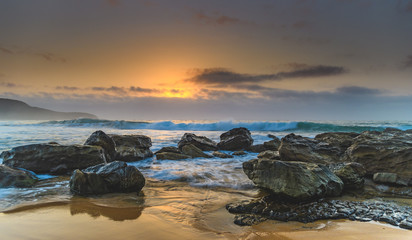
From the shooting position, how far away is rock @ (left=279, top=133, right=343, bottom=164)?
254 inches

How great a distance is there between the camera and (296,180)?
3.77m

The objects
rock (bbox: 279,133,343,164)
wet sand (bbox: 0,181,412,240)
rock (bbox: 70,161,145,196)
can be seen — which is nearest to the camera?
wet sand (bbox: 0,181,412,240)

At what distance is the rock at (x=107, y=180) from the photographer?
4.29 metres

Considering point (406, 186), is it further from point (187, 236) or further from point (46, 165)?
point (46, 165)

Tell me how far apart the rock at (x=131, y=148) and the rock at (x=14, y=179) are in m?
3.33

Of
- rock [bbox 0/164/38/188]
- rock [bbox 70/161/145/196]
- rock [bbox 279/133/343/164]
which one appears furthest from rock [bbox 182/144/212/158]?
rock [bbox 0/164/38/188]

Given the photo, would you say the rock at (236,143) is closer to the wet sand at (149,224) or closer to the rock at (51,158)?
the rock at (51,158)

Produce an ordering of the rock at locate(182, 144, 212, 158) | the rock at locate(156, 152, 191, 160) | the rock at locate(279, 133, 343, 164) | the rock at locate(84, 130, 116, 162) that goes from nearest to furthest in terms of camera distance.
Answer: the rock at locate(279, 133, 343, 164) < the rock at locate(84, 130, 116, 162) < the rock at locate(156, 152, 191, 160) < the rock at locate(182, 144, 212, 158)

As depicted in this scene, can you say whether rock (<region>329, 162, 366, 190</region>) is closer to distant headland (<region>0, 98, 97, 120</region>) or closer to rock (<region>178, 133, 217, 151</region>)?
rock (<region>178, 133, 217, 151</region>)

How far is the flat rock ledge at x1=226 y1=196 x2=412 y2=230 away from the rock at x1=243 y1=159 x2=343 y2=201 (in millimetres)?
155

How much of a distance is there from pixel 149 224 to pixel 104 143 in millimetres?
5617

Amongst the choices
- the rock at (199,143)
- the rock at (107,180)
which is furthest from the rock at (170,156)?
the rock at (107,180)

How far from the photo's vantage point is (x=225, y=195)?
14.7 feet

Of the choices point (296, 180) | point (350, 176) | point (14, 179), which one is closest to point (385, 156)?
point (350, 176)
